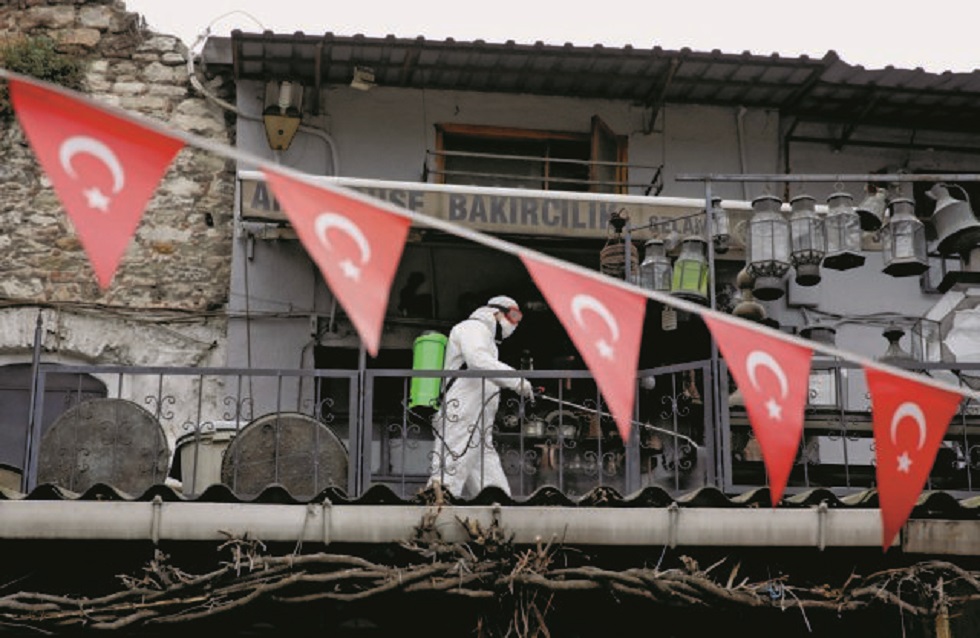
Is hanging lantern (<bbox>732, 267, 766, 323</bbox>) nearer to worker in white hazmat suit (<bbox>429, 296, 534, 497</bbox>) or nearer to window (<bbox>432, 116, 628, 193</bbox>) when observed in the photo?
window (<bbox>432, 116, 628, 193</bbox>)

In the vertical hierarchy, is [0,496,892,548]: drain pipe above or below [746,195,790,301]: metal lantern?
below

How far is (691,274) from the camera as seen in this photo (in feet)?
35.4

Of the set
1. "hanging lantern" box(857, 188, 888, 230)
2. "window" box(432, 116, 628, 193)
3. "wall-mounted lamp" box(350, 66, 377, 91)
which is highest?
"wall-mounted lamp" box(350, 66, 377, 91)

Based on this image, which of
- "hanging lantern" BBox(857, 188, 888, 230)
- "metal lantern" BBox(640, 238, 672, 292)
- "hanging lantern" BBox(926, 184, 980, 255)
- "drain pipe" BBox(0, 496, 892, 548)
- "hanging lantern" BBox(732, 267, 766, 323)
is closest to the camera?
"drain pipe" BBox(0, 496, 892, 548)

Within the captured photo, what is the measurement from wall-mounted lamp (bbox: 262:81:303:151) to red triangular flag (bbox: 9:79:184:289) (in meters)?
7.25

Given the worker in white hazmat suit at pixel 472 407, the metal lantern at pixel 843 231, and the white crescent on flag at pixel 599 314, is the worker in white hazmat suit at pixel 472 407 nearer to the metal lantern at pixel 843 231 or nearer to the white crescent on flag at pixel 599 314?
the metal lantern at pixel 843 231

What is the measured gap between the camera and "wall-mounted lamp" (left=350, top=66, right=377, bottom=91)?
43.4ft

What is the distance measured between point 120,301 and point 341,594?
5625mm

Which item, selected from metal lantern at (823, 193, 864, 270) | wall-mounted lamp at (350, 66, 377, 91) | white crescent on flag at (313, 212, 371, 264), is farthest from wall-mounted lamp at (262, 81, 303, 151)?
white crescent on flag at (313, 212, 371, 264)

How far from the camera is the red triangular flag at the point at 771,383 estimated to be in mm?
6824

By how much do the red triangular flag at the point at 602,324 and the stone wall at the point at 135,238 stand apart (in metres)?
6.86

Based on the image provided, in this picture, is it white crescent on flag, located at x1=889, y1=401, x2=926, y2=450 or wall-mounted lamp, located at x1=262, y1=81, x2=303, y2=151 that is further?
wall-mounted lamp, located at x1=262, y1=81, x2=303, y2=151

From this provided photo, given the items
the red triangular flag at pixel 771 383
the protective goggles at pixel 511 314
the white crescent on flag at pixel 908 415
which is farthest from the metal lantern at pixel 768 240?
the red triangular flag at pixel 771 383

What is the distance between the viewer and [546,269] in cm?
653
